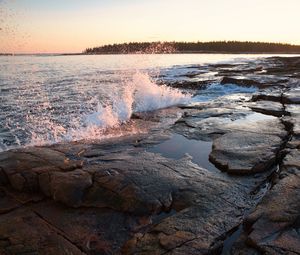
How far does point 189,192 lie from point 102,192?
109 cm

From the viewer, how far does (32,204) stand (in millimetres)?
4102

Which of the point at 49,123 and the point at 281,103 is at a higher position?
the point at 281,103

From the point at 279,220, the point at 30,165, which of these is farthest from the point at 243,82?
the point at 279,220

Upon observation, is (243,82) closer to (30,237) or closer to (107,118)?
(107,118)

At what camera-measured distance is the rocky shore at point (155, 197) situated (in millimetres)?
3217

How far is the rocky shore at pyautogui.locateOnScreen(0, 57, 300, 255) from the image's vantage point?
10.6 ft

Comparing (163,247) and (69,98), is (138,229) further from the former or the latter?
(69,98)

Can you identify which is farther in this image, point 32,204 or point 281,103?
point 281,103

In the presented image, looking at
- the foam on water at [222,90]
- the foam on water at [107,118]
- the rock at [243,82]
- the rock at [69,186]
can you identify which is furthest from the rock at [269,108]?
the rock at [243,82]

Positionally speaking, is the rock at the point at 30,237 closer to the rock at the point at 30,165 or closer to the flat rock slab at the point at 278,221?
the rock at the point at 30,165

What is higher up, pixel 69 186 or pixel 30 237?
pixel 69 186

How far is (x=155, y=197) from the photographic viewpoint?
159 inches

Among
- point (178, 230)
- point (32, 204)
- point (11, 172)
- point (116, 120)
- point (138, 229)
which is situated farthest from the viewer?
point (116, 120)

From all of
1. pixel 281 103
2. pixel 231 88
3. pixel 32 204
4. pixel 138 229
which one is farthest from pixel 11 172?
pixel 231 88
